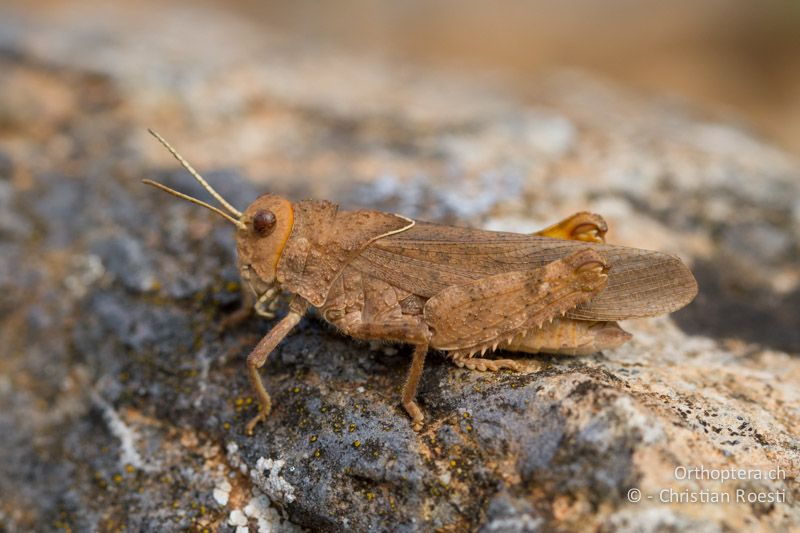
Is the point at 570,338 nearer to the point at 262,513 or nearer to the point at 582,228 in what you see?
the point at 582,228

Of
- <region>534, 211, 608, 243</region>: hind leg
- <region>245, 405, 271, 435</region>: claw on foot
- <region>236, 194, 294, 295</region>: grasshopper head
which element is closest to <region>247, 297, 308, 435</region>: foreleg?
<region>245, 405, 271, 435</region>: claw on foot

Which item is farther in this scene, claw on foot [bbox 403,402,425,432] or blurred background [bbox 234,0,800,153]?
blurred background [bbox 234,0,800,153]

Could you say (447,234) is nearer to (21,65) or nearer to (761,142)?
(761,142)

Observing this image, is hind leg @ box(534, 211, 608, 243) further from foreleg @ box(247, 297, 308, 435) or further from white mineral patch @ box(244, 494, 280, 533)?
white mineral patch @ box(244, 494, 280, 533)

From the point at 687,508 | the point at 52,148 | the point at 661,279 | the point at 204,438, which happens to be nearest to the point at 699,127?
the point at 661,279

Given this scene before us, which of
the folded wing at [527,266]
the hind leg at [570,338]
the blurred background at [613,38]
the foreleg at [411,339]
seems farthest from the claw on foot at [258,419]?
the blurred background at [613,38]

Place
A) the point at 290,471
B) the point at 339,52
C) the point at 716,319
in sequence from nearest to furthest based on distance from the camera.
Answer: the point at 290,471 → the point at 716,319 → the point at 339,52

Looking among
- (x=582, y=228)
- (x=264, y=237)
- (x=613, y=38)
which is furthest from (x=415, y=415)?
(x=613, y=38)

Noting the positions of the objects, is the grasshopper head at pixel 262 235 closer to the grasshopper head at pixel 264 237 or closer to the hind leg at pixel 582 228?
the grasshopper head at pixel 264 237
